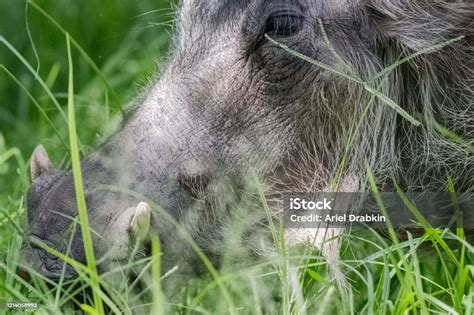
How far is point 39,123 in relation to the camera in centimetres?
337

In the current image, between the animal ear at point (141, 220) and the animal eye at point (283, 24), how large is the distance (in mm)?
466

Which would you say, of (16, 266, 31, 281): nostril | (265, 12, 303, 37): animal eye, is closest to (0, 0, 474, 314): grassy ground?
(16, 266, 31, 281): nostril

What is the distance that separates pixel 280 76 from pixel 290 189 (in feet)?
0.79

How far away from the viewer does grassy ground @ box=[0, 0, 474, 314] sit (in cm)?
197

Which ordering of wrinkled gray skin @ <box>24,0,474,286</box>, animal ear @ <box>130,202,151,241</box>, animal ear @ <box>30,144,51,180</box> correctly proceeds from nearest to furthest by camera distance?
animal ear @ <box>130,202,151,241</box>
wrinkled gray skin @ <box>24,0,474,286</box>
animal ear @ <box>30,144,51,180</box>

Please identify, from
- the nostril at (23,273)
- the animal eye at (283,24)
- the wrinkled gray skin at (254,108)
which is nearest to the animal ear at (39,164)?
the wrinkled gray skin at (254,108)

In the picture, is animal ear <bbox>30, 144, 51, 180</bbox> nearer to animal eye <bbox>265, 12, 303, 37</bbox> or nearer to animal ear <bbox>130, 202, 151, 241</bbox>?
animal ear <bbox>130, 202, 151, 241</bbox>

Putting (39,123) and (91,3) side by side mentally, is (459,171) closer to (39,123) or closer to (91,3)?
(39,123)

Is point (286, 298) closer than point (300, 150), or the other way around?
point (286, 298)

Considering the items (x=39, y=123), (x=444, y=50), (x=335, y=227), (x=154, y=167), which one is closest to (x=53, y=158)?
(x=39, y=123)

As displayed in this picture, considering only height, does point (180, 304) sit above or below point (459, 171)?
below

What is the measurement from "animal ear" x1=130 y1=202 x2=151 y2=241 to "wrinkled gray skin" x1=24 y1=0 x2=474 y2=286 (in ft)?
0.17

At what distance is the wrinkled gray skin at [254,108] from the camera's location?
2.23 metres

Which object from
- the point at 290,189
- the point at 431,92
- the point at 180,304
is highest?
the point at 431,92
